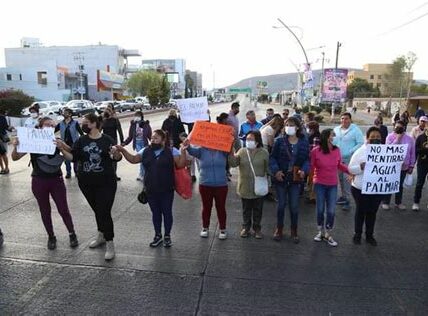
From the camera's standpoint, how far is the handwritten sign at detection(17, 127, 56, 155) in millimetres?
5148

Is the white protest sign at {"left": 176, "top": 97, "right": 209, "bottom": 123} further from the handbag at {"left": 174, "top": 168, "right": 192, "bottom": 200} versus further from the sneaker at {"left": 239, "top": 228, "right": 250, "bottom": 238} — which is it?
the sneaker at {"left": 239, "top": 228, "right": 250, "bottom": 238}

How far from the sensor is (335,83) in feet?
97.8

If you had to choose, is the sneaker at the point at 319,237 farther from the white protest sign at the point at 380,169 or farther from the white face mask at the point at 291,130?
the white face mask at the point at 291,130

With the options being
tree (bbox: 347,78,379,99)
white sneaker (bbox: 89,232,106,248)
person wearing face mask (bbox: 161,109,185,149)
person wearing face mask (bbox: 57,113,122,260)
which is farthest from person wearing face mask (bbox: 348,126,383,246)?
tree (bbox: 347,78,379,99)

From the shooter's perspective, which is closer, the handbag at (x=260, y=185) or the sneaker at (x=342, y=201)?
the handbag at (x=260, y=185)

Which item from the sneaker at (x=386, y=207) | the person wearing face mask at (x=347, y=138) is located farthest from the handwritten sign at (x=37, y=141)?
the sneaker at (x=386, y=207)

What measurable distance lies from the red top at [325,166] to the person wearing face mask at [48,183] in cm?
345

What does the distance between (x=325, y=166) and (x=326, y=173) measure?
10cm

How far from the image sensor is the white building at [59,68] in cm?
6331

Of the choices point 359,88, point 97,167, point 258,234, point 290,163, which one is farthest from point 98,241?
point 359,88

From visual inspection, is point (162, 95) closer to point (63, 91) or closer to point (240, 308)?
point (63, 91)

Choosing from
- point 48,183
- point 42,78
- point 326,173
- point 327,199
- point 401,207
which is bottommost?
point 401,207

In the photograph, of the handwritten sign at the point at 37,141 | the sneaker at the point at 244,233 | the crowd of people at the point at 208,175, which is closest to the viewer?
the crowd of people at the point at 208,175

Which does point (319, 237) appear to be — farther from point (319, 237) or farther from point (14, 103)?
point (14, 103)
